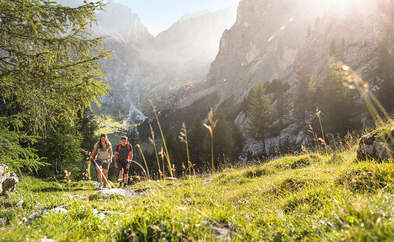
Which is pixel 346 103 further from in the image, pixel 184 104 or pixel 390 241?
pixel 184 104

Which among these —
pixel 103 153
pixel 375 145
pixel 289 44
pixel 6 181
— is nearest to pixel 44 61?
pixel 6 181

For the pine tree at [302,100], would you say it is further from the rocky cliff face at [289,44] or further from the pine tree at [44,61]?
the pine tree at [44,61]

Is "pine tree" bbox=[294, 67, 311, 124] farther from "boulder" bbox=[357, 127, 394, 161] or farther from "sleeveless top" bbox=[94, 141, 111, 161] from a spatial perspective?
"sleeveless top" bbox=[94, 141, 111, 161]

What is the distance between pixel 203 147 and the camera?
3197cm

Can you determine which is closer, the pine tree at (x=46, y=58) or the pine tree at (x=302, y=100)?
the pine tree at (x=46, y=58)

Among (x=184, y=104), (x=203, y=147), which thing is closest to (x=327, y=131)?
(x=203, y=147)

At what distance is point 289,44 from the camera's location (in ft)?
329

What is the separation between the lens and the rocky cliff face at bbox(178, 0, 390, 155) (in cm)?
5128

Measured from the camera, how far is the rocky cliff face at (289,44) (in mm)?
51281

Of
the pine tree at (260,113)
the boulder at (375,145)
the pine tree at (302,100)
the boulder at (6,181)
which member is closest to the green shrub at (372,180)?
the boulder at (375,145)

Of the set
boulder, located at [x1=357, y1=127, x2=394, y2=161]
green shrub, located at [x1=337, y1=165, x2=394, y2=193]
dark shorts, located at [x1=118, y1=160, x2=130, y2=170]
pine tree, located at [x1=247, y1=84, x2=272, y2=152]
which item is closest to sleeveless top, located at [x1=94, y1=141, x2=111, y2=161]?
dark shorts, located at [x1=118, y1=160, x2=130, y2=170]

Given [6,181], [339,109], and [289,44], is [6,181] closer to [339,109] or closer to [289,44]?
[339,109]

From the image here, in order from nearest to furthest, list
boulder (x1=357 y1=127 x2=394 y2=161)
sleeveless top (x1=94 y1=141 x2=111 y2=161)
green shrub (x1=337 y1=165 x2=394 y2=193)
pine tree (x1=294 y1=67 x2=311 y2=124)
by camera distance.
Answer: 1. green shrub (x1=337 y1=165 x2=394 y2=193)
2. boulder (x1=357 y1=127 x2=394 y2=161)
3. sleeveless top (x1=94 y1=141 x2=111 y2=161)
4. pine tree (x1=294 y1=67 x2=311 y2=124)

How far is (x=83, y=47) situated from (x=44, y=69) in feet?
5.55
